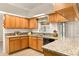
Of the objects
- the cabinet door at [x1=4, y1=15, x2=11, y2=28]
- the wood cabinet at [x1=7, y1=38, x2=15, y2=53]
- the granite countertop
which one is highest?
the cabinet door at [x1=4, y1=15, x2=11, y2=28]

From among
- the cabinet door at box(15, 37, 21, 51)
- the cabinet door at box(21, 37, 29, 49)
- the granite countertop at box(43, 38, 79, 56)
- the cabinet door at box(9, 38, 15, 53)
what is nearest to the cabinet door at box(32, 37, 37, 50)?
the cabinet door at box(21, 37, 29, 49)

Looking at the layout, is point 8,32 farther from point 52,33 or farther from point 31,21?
point 52,33

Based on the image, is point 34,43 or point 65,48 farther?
point 34,43

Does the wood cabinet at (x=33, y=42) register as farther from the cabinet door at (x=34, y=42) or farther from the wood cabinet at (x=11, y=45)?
the wood cabinet at (x=11, y=45)

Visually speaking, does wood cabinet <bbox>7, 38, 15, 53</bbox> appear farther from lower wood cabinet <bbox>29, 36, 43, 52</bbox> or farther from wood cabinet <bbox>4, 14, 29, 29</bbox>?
lower wood cabinet <bbox>29, 36, 43, 52</bbox>

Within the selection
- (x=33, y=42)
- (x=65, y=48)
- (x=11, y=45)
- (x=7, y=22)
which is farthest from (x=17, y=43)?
(x=65, y=48)

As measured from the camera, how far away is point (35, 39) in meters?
3.03

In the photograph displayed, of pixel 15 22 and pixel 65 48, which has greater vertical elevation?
pixel 15 22

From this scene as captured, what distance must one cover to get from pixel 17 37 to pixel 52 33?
119 cm

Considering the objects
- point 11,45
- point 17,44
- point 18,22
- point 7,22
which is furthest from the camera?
point 18,22

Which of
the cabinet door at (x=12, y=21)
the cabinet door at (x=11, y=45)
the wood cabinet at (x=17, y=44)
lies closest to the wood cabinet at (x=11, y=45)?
the cabinet door at (x=11, y=45)

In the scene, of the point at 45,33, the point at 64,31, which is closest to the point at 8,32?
the point at 45,33

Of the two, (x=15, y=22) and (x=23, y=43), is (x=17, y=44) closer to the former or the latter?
(x=23, y=43)

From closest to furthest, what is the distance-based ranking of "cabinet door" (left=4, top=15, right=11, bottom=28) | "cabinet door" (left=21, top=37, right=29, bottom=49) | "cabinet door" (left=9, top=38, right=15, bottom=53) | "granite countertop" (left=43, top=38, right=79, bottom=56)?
"granite countertop" (left=43, top=38, right=79, bottom=56)
"cabinet door" (left=9, top=38, right=15, bottom=53)
"cabinet door" (left=4, top=15, right=11, bottom=28)
"cabinet door" (left=21, top=37, right=29, bottom=49)
